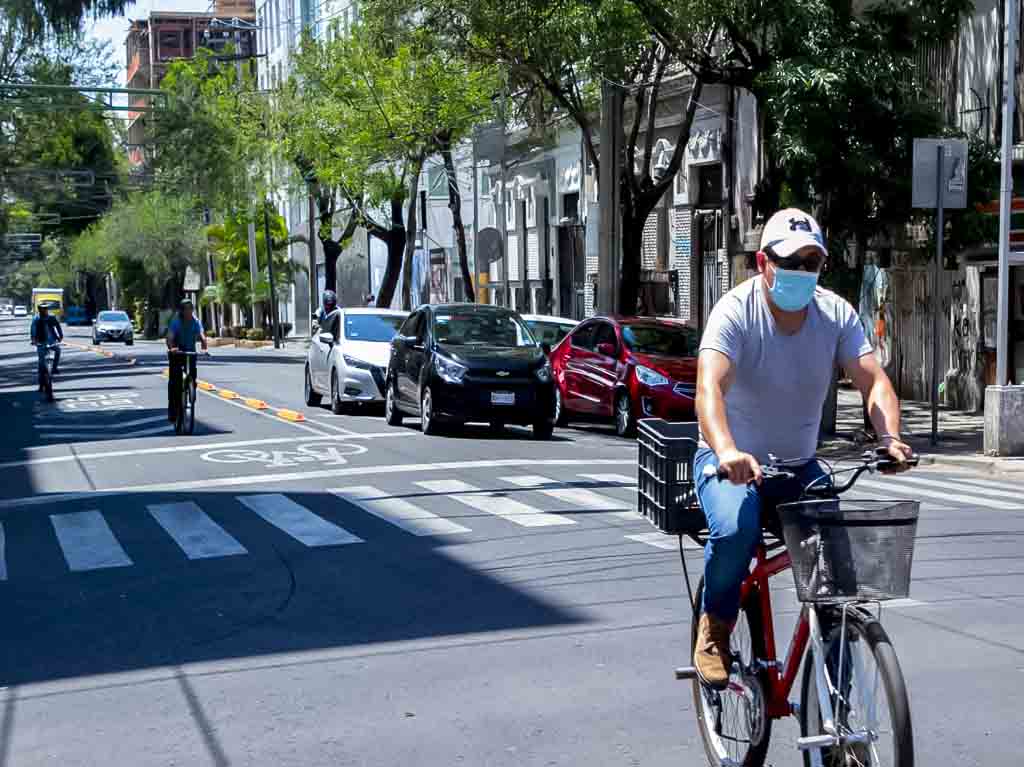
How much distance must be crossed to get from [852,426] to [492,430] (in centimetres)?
522

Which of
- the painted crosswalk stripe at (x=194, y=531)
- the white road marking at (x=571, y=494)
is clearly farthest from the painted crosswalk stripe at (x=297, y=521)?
the white road marking at (x=571, y=494)

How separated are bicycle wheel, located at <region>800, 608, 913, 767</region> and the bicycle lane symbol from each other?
1311cm

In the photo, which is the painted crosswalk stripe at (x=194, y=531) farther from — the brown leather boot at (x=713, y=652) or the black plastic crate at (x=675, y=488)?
the brown leather boot at (x=713, y=652)

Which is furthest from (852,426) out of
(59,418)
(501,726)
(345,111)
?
(345,111)

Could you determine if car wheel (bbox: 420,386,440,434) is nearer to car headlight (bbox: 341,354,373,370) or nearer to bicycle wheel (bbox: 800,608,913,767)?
car headlight (bbox: 341,354,373,370)

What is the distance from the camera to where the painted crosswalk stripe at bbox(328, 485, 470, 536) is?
1274 cm

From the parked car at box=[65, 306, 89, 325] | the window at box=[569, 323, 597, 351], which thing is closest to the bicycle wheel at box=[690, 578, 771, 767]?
the window at box=[569, 323, 597, 351]

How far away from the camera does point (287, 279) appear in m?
71.2

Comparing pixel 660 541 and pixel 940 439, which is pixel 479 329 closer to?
pixel 940 439

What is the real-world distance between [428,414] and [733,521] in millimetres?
16154

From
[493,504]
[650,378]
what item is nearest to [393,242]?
[650,378]

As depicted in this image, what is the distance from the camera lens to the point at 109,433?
23.7 meters

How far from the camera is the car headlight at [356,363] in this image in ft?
84.1

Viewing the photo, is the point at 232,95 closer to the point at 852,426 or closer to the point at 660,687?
the point at 852,426
